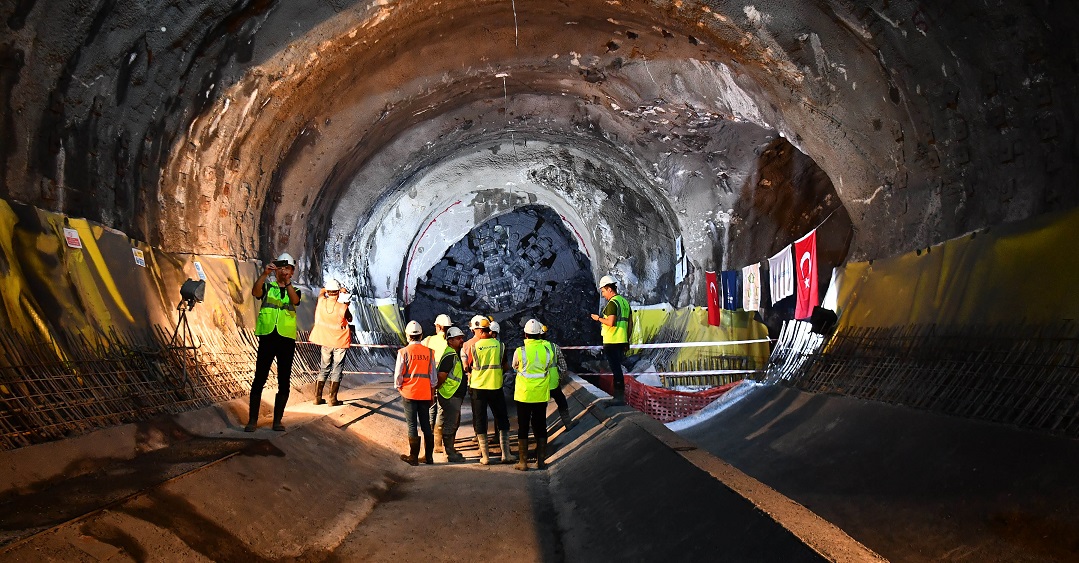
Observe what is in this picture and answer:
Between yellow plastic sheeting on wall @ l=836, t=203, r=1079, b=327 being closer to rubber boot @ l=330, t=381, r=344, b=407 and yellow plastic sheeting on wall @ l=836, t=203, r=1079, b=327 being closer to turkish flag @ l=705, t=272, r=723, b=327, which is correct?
turkish flag @ l=705, t=272, r=723, b=327

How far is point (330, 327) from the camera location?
10625mm

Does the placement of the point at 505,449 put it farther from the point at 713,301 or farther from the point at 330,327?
the point at 713,301

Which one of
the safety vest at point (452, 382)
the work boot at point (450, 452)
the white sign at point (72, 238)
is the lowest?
the work boot at point (450, 452)

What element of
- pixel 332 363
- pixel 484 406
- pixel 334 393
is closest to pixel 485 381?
pixel 484 406

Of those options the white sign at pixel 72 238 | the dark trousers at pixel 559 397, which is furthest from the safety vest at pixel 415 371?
the white sign at pixel 72 238

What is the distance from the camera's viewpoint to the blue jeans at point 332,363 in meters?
10.9

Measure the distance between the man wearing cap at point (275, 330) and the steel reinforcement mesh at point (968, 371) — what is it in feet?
17.1

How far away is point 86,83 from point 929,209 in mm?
7453

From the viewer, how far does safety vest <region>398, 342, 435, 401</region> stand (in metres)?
8.87

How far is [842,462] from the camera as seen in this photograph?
275 inches

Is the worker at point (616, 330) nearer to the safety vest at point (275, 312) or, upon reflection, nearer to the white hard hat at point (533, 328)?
the white hard hat at point (533, 328)

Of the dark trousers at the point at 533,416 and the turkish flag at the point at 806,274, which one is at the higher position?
the turkish flag at the point at 806,274

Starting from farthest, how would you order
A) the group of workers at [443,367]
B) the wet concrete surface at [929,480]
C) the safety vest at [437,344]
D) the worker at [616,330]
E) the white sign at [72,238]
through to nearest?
1. the worker at [616,330]
2. the safety vest at [437,344]
3. the group of workers at [443,367]
4. the white sign at [72,238]
5. the wet concrete surface at [929,480]

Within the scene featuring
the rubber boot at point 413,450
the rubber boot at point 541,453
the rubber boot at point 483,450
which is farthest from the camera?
the rubber boot at point 483,450
